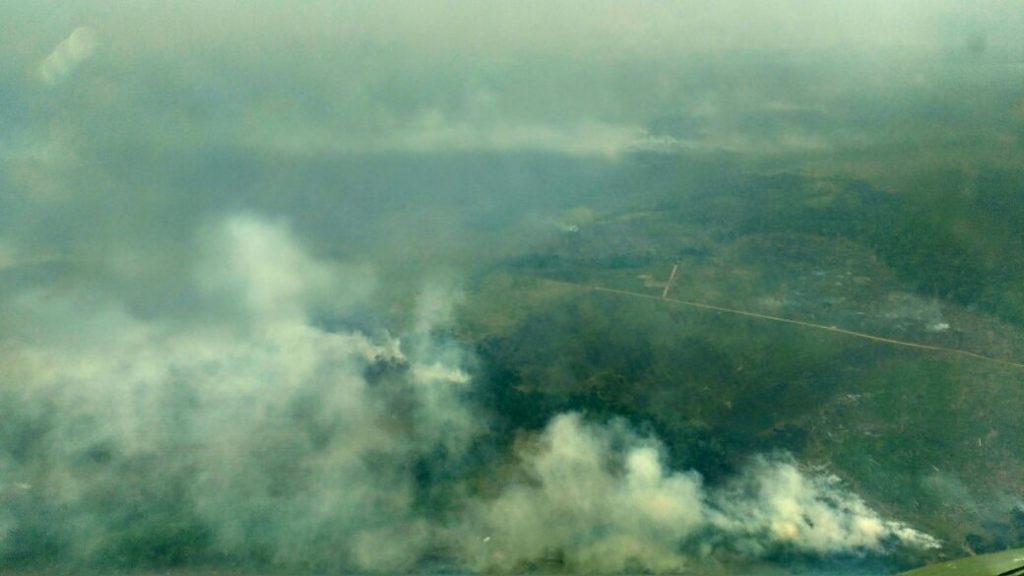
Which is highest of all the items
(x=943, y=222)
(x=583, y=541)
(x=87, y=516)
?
(x=943, y=222)

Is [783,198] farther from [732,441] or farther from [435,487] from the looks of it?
[435,487]

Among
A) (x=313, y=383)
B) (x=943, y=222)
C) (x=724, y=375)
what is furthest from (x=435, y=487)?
(x=943, y=222)

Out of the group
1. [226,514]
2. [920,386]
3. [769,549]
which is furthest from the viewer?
[920,386]

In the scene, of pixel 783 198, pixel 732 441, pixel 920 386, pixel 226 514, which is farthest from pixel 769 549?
pixel 783 198

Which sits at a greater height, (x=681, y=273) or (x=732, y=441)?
(x=681, y=273)

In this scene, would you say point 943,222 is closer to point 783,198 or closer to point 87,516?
point 783,198

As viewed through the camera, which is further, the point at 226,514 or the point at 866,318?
the point at 866,318

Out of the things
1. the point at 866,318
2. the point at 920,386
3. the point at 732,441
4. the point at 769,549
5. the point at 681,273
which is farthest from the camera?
the point at 681,273

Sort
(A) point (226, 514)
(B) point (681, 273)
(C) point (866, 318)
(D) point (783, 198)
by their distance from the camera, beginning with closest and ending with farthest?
(A) point (226, 514), (C) point (866, 318), (B) point (681, 273), (D) point (783, 198)

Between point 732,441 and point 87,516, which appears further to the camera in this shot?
point 732,441
